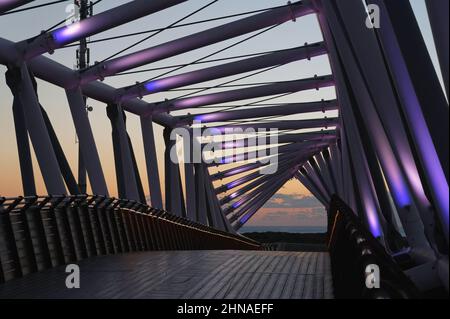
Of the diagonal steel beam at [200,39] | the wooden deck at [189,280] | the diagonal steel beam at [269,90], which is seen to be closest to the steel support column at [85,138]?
the diagonal steel beam at [200,39]

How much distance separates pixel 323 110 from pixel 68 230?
1797 cm

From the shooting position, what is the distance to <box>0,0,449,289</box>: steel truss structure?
5.79 m

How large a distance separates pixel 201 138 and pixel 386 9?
87.0 feet

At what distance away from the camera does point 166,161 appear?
28109 millimetres

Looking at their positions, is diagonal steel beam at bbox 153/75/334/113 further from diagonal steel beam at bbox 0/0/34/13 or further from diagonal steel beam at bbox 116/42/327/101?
diagonal steel beam at bbox 0/0/34/13

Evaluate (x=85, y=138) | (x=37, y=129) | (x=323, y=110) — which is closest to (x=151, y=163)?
(x=85, y=138)

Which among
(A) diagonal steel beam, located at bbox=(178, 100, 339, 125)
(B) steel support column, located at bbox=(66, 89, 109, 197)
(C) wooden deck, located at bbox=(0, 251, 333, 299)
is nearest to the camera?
(C) wooden deck, located at bbox=(0, 251, 333, 299)

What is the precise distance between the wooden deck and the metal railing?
21.0 inches

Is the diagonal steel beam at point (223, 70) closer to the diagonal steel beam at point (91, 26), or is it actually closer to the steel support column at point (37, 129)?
the diagonal steel beam at point (91, 26)

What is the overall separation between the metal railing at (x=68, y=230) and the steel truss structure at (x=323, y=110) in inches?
125

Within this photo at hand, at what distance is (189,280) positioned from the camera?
24.2 feet

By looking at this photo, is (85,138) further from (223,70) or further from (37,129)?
(223,70)

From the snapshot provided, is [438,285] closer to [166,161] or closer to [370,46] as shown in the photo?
[370,46]

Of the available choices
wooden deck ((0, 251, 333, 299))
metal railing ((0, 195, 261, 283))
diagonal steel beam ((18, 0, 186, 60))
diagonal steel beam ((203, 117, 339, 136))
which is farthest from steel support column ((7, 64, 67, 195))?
diagonal steel beam ((203, 117, 339, 136))
